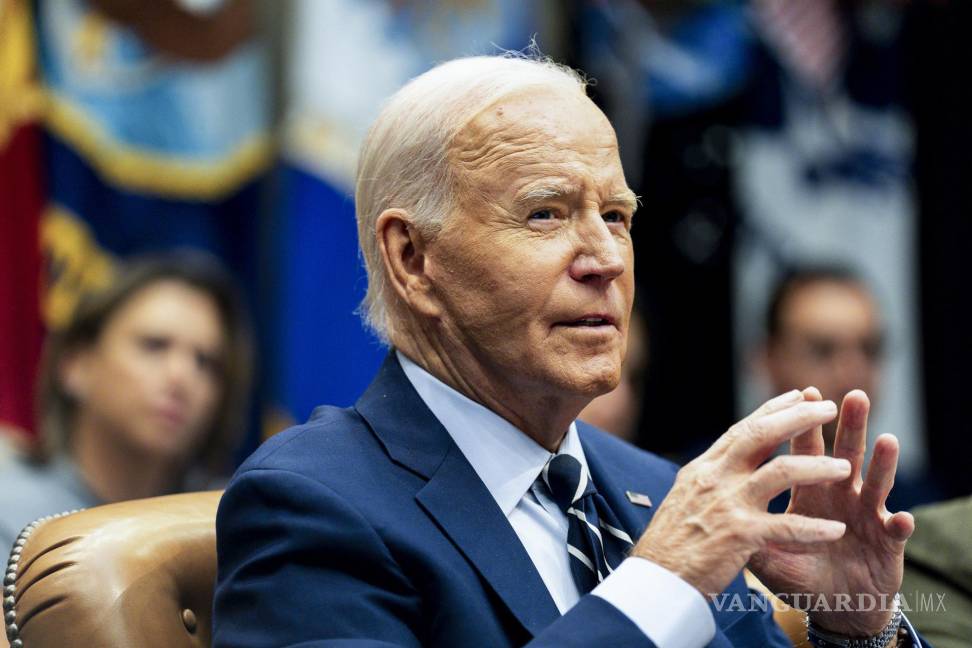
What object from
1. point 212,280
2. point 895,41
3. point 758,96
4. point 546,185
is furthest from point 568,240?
point 895,41

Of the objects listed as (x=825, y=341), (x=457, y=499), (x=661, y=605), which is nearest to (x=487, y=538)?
(x=457, y=499)

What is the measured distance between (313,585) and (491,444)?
1.24 feet

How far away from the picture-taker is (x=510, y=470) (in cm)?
200

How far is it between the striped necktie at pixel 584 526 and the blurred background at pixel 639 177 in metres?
2.06

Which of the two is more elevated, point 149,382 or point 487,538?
point 487,538

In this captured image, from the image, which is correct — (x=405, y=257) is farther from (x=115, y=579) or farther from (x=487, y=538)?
(x=115, y=579)

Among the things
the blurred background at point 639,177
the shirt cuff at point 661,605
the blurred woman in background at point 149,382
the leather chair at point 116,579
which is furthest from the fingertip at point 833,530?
the blurred woman in background at point 149,382

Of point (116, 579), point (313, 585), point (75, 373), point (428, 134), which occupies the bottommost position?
point (75, 373)

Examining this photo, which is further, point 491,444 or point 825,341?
point 825,341

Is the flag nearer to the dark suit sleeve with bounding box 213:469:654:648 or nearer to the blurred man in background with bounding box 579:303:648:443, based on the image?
the blurred man in background with bounding box 579:303:648:443

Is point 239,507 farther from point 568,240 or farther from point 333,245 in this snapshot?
point 333,245

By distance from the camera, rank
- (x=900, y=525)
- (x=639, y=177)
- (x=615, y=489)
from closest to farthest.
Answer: (x=900, y=525) → (x=615, y=489) → (x=639, y=177)

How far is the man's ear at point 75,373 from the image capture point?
396 centimetres

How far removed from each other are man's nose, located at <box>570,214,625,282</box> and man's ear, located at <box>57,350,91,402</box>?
7.82 ft
